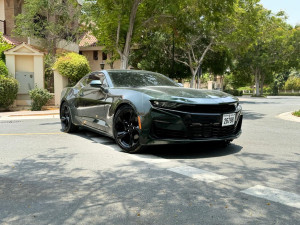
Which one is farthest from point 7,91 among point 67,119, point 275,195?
point 275,195

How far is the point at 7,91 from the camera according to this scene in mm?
15586

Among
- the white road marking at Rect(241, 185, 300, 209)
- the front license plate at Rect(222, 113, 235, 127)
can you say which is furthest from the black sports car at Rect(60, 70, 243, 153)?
the white road marking at Rect(241, 185, 300, 209)

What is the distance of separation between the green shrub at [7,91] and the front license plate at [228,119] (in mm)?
12970

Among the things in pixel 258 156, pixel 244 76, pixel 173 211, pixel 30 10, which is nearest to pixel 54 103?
pixel 30 10

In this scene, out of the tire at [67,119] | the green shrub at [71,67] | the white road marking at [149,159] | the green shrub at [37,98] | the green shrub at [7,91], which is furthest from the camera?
the green shrub at [71,67]

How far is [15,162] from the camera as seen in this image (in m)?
4.97

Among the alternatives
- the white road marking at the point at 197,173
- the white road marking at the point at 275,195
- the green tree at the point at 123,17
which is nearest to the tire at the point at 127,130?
the white road marking at the point at 197,173

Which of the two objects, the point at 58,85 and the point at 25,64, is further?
the point at 25,64

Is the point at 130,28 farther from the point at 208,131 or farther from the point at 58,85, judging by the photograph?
the point at 208,131

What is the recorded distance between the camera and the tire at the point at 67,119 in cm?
778

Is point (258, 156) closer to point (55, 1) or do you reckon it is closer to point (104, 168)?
point (104, 168)

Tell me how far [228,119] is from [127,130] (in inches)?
66.3

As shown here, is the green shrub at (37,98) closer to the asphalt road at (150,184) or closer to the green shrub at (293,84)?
the asphalt road at (150,184)

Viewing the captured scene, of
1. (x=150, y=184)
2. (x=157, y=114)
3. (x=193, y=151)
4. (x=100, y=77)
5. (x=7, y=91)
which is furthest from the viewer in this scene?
(x=7, y=91)
